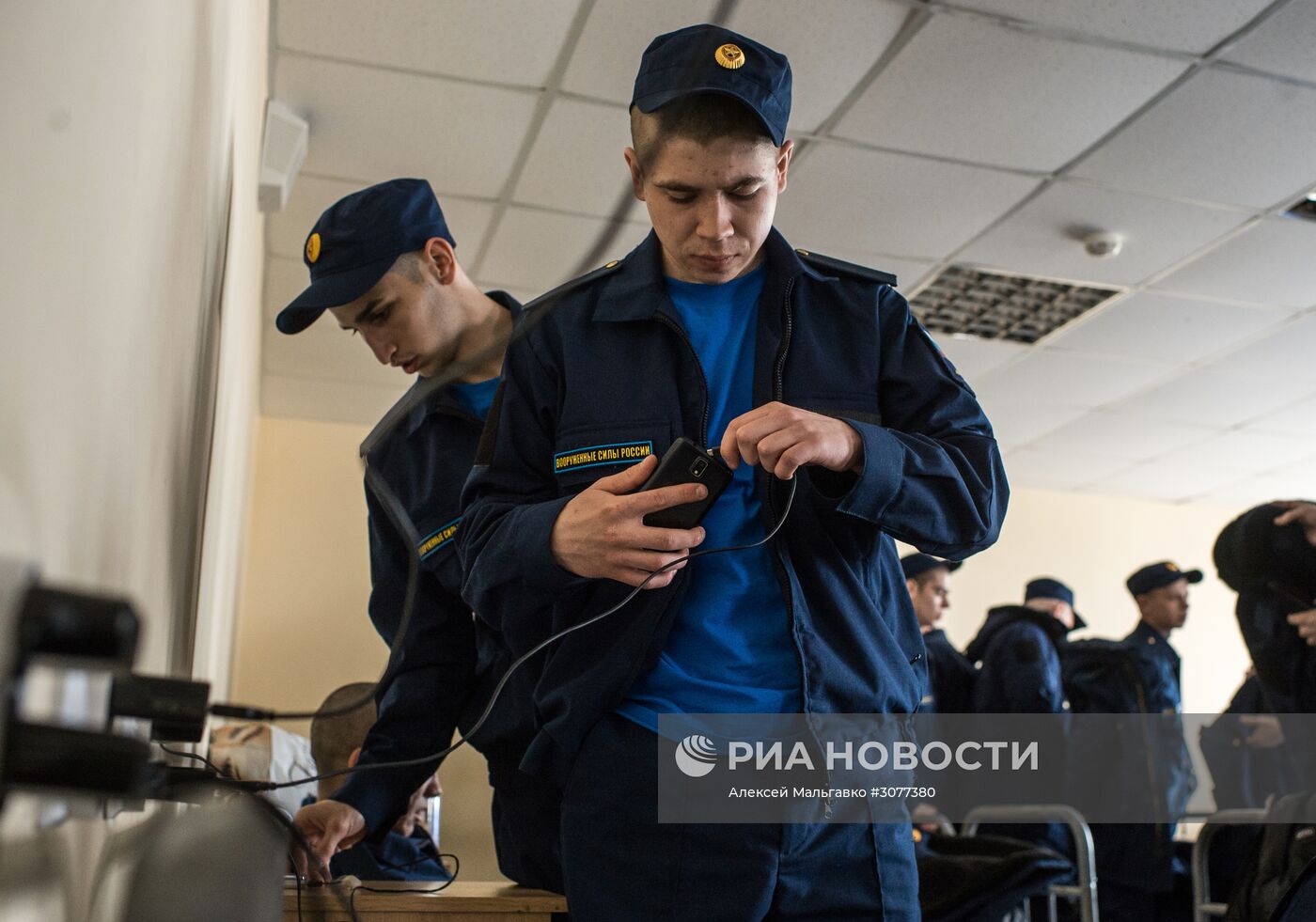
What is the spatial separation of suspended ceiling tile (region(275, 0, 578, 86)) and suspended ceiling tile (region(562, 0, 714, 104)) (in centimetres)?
6

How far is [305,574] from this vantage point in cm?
557

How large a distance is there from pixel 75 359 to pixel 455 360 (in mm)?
1042

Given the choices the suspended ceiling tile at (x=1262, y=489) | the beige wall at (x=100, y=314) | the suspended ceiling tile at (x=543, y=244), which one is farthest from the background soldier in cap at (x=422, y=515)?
the suspended ceiling tile at (x=1262, y=489)

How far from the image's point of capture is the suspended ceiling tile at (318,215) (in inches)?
137

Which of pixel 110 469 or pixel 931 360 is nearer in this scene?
pixel 110 469

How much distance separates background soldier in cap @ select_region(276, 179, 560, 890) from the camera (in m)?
1.29

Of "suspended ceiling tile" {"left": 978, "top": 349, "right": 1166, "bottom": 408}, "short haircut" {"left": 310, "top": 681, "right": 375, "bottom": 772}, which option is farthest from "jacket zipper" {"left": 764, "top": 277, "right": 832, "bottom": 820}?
"suspended ceiling tile" {"left": 978, "top": 349, "right": 1166, "bottom": 408}

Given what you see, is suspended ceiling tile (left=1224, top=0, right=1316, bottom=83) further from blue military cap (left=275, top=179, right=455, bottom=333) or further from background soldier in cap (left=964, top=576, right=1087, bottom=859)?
blue military cap (left=275, top=179, right=455, bottom=333)

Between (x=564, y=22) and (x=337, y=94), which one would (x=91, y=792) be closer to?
(x=564, y=22)

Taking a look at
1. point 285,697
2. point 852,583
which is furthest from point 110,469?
point 285,697

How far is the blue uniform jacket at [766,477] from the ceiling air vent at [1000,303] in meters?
3.20

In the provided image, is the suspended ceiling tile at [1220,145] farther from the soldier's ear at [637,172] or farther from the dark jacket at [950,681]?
the soldier's ear at [637,172]

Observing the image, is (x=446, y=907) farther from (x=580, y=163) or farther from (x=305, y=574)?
(x=305, y=574)

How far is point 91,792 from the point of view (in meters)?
0.40
